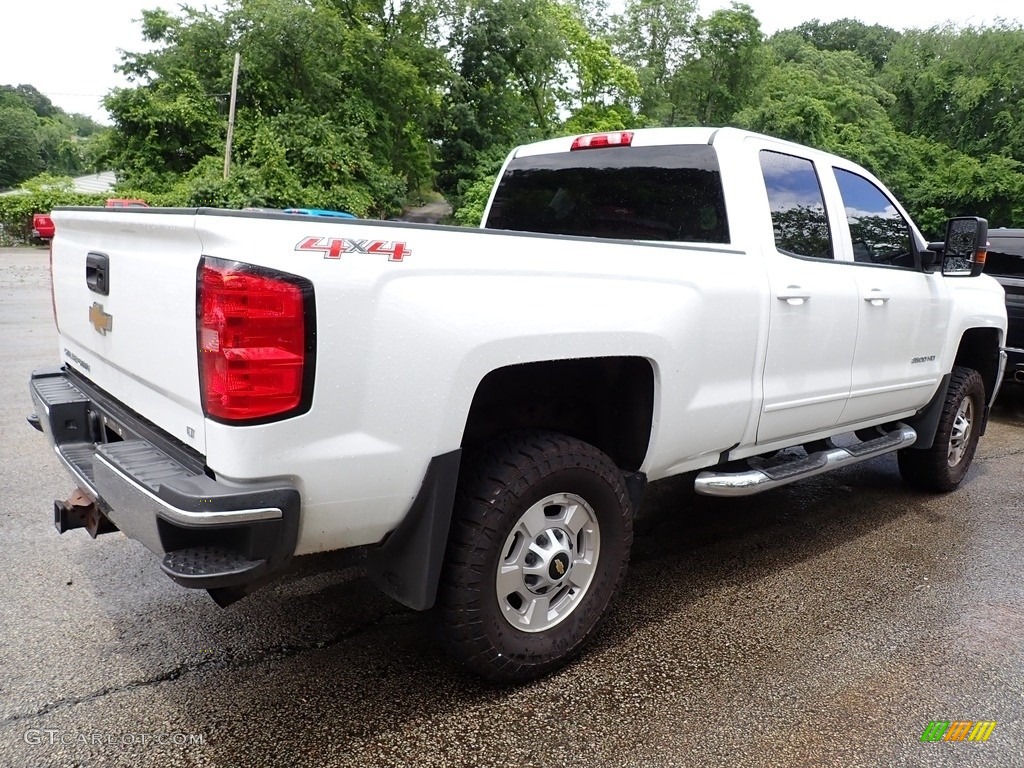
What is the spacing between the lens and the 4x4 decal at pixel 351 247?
6.59ft

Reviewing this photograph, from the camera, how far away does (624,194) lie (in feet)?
12.2

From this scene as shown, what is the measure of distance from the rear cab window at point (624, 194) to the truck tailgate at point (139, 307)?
7.10 feet

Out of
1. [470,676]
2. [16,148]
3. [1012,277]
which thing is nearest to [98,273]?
[470,676]

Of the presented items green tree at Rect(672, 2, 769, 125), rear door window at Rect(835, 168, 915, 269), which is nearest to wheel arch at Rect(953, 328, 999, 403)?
rear door window at Rect(835, 168, 915, 269)

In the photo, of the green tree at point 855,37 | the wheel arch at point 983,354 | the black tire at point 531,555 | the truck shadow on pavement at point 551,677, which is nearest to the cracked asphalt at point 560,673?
the truck shadow on pavement at point 551,677

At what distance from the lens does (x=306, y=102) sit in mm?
32000

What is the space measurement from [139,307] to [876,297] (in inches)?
135

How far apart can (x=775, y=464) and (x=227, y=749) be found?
8.82 feet

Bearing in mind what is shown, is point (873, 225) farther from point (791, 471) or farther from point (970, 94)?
point (970, 94)

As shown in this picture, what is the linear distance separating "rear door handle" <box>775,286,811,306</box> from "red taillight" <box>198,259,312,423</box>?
2183 mm

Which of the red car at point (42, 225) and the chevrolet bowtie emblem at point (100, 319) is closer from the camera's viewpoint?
the chevrolet bowtie emblem at point (100, 319)

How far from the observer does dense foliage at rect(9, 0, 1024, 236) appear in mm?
27984

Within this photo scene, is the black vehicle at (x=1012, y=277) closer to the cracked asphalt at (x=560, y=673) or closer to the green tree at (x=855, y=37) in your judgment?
the cracked asphalt at (x=560, y=673)

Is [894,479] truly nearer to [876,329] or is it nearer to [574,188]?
[876,329]
